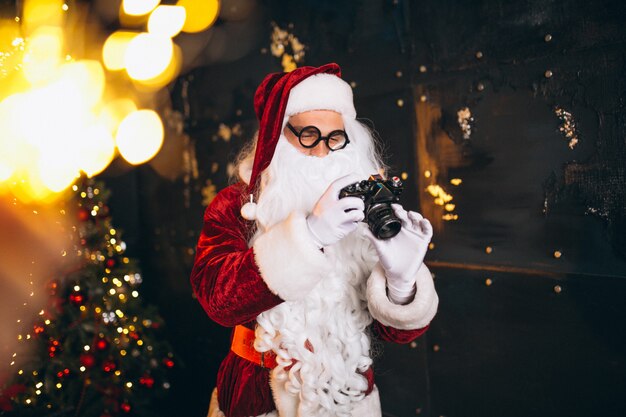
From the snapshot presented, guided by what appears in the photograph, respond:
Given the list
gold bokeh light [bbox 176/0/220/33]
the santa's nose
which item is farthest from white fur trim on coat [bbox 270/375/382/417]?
gold bokeh light [bbox 176/0/220/33]

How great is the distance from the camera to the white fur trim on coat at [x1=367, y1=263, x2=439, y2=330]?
1208 mm

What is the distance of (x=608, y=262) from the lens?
154 centimetres

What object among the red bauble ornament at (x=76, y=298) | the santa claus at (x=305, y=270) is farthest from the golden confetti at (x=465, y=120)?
the red bauble ornament at (x=76, y=298)

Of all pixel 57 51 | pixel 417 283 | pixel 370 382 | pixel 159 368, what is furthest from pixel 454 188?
pixel 57 51

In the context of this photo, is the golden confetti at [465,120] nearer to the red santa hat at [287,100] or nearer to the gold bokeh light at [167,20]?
the red santa hat at [287,100]

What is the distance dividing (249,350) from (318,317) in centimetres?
28

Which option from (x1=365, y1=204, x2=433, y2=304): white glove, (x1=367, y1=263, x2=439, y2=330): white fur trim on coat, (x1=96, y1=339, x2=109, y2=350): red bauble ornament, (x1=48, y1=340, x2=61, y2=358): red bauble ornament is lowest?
(x1=96, y1=339, x2=109, y2=350): red bauble ornament

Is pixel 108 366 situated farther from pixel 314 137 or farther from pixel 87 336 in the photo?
pixel 314 137

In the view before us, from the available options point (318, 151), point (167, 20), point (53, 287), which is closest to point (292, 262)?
point (318, 151)

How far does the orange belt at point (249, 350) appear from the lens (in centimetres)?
133

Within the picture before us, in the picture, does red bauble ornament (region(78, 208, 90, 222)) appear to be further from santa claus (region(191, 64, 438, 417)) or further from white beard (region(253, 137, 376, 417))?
white beard (region(253, 137, 376, 417))

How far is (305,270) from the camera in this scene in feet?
3.65

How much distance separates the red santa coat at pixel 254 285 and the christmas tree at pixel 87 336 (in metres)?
1.59

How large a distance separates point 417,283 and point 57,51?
2909 millimetres
